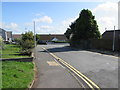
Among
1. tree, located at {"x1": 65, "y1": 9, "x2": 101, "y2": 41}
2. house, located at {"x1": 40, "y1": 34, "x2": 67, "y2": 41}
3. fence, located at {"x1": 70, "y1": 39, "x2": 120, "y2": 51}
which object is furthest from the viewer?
house, located at {"x1": 40, "y1": 34, "x2": 67, "y2": 41}

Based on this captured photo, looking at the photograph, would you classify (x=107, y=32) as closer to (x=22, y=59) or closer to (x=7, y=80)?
(x=22, y=59)

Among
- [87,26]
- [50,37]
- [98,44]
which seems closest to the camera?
[98,44]

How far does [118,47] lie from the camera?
2194 centimetres

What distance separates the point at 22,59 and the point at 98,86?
24.6 feet

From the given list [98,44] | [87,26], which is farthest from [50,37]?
[98,44]

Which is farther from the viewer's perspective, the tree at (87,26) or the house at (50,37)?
the house at (50,37)

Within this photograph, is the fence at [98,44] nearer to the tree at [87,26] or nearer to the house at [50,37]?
the tree at [87,26]

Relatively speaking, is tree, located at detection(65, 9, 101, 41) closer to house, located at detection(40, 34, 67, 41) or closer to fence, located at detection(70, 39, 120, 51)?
fence, located at detection(70, 39, 120, 51)

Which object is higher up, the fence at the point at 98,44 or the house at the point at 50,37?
the house at the point at 50,37

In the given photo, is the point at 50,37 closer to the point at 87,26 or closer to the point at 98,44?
the point at 87,26

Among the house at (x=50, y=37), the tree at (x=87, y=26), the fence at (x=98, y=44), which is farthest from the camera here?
the house at (x=50, y=37)

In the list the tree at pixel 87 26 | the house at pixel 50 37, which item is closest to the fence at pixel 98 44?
the tree at pixel 87 26

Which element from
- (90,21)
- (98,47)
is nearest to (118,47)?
(98,47)

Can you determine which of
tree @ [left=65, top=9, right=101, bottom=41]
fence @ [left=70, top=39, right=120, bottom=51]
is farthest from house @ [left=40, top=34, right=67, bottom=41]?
tree @ [left=65, top=9, right=101, bottom=41]
